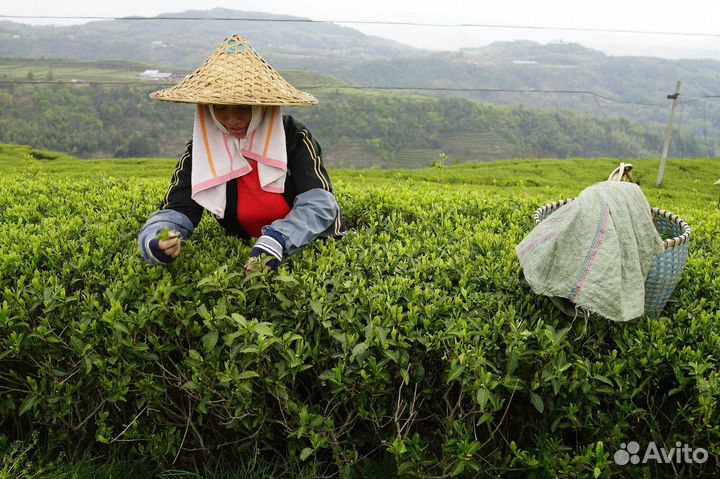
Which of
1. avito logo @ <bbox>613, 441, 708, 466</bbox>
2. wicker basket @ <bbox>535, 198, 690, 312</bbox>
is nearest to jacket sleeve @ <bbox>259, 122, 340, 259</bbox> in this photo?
wicker basket @ <bbox>535, 198, 690, 312</bbox>

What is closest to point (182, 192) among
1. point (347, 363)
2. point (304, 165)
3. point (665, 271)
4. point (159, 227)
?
point (159, 227)

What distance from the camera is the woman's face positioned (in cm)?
299

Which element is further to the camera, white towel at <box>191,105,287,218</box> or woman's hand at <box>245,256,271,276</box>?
white towel at <box>191,105,287,218</box>

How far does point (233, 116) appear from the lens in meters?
3.00

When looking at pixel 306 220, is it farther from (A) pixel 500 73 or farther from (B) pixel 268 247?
(A) pixel 500 73

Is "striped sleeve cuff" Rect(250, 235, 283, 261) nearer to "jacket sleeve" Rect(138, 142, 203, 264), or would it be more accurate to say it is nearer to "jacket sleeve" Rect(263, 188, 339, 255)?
"jacket sleeve" Rect(263, 188, 339, 255)

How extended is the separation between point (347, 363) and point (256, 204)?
1169 millimetres

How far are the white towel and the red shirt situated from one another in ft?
0.28

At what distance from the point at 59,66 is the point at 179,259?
292 ft

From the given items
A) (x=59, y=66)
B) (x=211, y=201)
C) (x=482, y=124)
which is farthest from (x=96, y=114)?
(x=211, y=201)

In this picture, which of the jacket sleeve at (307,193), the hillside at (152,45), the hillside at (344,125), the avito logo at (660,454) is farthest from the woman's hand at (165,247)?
the hillside at (152,45)

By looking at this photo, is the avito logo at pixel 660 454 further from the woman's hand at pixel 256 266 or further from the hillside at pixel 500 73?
the hillside at pixel 500 73

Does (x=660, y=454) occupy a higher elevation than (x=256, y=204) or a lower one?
lower

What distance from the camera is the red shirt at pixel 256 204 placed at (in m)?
3.19
